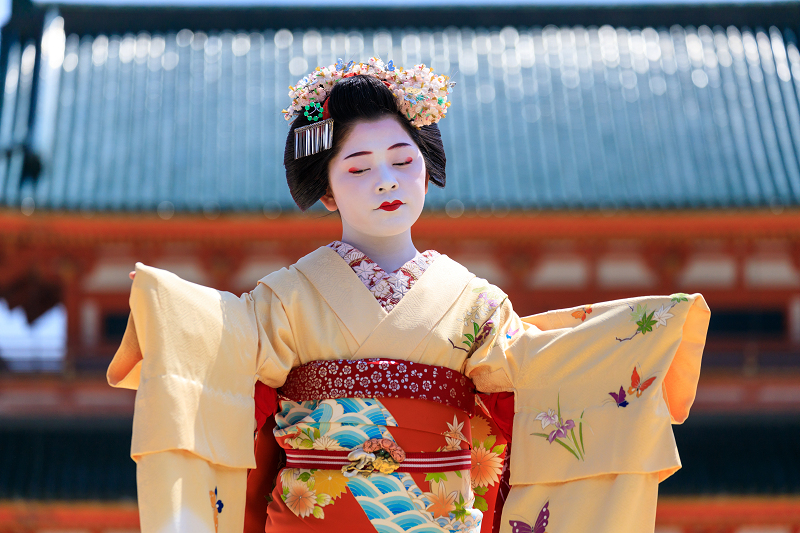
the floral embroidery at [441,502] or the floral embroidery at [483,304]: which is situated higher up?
the floral embroidery at [483,304]

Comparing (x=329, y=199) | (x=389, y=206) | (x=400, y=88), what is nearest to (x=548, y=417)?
(x=389, y=206)

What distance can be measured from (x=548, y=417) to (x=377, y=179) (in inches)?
28.8

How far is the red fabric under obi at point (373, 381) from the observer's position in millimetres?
2145

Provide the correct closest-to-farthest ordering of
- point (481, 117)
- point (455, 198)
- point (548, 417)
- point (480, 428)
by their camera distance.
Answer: point (548, 417) < point (480, 428) < point (455, 198) < point (481, 117)

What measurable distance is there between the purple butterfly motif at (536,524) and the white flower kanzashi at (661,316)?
52cm

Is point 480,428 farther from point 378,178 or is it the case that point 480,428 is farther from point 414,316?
point 378,178

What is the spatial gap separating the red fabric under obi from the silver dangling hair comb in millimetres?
553

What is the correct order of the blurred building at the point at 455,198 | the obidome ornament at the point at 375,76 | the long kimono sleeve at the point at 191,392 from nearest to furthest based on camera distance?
the long kimono sleeve at the point at 191,392 → the obidome ornament at the point at 375,76 → the blurred building at the point at 455,198

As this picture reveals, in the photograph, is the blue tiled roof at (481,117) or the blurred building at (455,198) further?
the blue tiled roof at (481,117)

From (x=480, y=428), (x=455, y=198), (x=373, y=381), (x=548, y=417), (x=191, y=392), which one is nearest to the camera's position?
(x=191, y=392)

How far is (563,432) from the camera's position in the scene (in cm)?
222

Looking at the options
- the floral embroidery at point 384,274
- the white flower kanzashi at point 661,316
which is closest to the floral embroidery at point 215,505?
the floral embroidery at point 384,274

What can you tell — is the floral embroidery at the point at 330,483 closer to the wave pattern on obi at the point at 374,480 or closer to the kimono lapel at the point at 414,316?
the wave pattern on obi at the point at 374,480

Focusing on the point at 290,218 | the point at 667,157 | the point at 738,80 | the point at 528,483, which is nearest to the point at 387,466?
the point at 528,483
